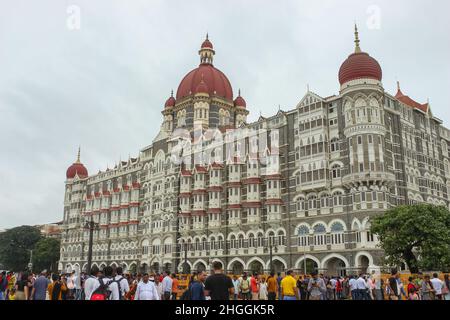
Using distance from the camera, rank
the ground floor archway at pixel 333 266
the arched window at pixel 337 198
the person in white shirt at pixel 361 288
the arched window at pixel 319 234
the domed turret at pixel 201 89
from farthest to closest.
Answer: the domed turret at pixel 201 89
the arched window at pixel 319 234
the arched window at pixel 337 198
the ground floor archway at pixel 333 266
the person in white shirt at pixel 361 288

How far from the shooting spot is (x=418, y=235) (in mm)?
32688

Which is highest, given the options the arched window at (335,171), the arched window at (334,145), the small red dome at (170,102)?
the small red dome at (170,102)

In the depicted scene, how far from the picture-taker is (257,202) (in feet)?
161

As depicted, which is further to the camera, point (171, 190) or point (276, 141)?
point (171, 190)

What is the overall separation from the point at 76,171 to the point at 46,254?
17.3 meters

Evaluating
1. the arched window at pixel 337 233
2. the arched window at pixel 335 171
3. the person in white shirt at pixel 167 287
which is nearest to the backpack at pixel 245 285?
the person in white shirt at pixel 167 287

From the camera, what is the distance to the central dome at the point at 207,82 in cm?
6681

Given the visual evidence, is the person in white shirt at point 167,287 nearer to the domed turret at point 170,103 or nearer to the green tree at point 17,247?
the domed turret at point 170,103

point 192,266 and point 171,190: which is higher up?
point 171,190

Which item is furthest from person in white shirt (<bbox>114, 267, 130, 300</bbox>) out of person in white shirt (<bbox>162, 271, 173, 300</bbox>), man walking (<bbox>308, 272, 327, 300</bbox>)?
man walking (<bbox>308, 272, 327, 300</bbox>)

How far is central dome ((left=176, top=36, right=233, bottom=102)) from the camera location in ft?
219
